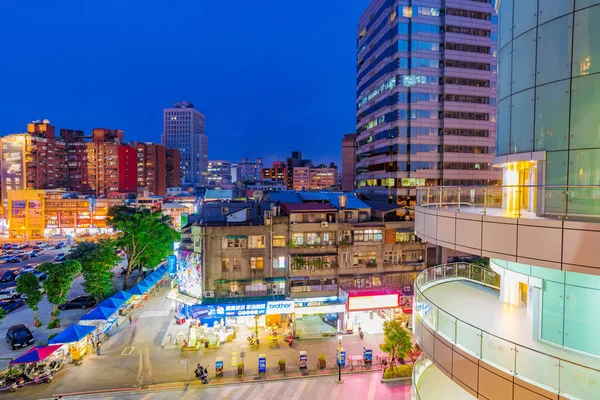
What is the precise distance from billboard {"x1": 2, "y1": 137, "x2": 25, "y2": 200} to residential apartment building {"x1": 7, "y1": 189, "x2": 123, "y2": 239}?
62.3 feet

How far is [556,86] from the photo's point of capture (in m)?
9.00

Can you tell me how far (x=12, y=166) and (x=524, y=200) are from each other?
153435mm

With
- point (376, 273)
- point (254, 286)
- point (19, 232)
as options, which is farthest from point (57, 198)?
point (376, 273)

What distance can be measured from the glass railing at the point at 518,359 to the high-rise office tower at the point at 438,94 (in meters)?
51.4

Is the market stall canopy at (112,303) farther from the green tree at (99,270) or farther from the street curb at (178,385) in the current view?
the street curb at (178,385)

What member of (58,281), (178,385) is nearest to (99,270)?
(58,281)

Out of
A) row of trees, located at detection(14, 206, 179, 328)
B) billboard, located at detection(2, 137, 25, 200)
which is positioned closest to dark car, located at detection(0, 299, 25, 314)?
row of trees, located at detection(14, 206, 179, 328)

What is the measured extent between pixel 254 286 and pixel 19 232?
104063 mm

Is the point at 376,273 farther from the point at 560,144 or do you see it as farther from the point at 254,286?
the point at 560,144

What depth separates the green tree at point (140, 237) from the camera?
162 feet

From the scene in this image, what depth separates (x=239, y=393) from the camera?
25.9 metres

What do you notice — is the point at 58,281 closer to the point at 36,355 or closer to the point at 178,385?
the point at 36,355

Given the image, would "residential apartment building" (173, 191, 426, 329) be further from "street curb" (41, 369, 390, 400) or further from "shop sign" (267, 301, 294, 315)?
"street curb" (41, 369, 390, 400)

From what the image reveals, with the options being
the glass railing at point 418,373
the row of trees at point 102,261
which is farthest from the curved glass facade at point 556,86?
the row of trees at point 102,261
